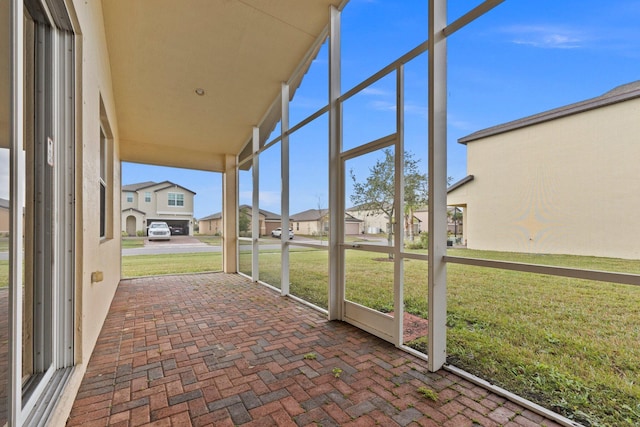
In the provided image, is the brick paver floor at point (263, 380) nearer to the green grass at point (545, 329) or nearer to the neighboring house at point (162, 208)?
the green grass at point (545, 329)

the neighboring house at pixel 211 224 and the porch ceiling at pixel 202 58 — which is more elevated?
the porch ceiling at pixel 202 58

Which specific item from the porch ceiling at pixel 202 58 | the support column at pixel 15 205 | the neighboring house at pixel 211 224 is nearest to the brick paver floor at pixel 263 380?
the support column at pixel 15 205

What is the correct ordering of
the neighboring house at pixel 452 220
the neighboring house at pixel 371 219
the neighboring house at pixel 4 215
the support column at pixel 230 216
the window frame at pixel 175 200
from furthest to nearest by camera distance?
the window frame at pixel 175 200 → the support column at pixel 230 216 → the neighboring house at pixel 371 219 → the neighboring house at pixel 452 220 → the neighboring house at pixel 4 215

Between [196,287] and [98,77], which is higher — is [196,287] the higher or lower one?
the lower one

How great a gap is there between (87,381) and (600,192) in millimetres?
3738

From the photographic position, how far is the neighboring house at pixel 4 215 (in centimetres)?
113

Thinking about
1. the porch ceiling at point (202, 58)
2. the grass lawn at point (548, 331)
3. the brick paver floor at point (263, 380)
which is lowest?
the brick paver floor at point (263, 380)

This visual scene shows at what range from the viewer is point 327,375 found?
2328 mm

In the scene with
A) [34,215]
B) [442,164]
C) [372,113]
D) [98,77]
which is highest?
[98,77]

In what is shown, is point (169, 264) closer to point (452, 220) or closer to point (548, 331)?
point (452, 220)

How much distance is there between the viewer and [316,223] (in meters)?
4.27

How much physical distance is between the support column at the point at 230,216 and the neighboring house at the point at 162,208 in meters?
3.03

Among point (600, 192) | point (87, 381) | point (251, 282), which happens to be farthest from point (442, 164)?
point (251, 282)

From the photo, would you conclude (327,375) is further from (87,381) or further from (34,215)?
(34,215)
